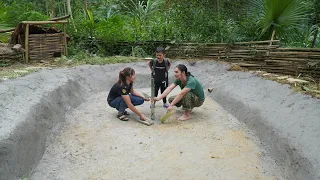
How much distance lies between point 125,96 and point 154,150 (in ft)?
3.64

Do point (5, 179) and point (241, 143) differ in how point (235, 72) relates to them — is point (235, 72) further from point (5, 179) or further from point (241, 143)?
point (5, 179)

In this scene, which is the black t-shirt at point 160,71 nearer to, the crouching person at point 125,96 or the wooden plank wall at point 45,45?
the crouching person at point 125,96

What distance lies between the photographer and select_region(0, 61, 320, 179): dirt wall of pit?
2896 millimetres

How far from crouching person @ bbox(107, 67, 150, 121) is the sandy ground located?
17cm

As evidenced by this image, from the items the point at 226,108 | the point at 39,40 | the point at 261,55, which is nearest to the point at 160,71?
the point at 226,108

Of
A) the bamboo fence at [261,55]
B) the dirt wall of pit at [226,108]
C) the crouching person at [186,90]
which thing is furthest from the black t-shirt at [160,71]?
the bamboo fence at [261,55]

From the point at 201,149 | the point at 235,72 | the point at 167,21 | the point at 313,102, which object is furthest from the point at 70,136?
the point at 167,21

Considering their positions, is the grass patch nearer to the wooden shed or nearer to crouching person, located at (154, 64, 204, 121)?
the wooden shed

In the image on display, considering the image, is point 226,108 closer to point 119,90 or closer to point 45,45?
point 119,90

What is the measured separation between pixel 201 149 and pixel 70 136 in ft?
5.64

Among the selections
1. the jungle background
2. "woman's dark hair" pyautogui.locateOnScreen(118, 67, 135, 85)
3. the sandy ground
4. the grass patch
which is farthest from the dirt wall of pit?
the jungle background

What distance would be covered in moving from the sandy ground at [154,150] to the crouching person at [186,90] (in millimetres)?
251

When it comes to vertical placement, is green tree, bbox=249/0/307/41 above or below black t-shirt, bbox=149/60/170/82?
above

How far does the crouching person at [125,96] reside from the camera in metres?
4.47
